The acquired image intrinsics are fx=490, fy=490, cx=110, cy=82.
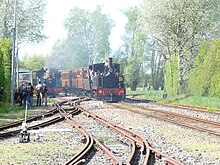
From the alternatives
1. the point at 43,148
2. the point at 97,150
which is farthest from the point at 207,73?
the point at 43,148

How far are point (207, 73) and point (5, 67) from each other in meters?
14.2

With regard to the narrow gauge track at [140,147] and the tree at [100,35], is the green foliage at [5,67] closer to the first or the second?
the narrow gauge track at [140,147]

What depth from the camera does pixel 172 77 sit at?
45188 mm

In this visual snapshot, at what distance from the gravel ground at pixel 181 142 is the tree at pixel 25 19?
3424 cm

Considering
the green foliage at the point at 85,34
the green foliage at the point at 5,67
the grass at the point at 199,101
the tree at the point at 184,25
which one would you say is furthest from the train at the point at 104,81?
the green foliage at the point at 85,34

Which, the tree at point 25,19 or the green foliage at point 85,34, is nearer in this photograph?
the tree at point 25,19

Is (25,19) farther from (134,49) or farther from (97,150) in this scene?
(97,150)

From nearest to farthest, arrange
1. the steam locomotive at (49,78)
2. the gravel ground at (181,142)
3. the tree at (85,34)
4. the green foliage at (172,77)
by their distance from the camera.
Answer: the gravel ground at (181,142), the green foliage at (172,77), the steam locomotive at (49,78), the tree at (85,34)

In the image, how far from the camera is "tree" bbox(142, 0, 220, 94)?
138 feet

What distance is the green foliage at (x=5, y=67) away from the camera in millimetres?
31717

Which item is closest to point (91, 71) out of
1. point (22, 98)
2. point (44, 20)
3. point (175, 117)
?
point (22, 98)

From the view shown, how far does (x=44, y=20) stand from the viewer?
56156 millimetres

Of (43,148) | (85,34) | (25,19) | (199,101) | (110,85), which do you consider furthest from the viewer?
(85,34)

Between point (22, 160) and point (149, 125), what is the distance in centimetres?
913
